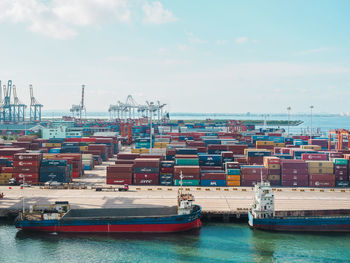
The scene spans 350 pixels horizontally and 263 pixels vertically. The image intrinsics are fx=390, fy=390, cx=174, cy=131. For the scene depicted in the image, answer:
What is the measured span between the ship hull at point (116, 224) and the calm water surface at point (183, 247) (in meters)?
0.81

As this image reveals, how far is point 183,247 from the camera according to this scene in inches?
1411

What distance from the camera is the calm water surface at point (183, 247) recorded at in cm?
3328

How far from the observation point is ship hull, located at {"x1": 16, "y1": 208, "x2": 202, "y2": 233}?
1547 inches

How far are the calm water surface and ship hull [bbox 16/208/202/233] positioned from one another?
810 millimetres

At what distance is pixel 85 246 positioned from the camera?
35875mm

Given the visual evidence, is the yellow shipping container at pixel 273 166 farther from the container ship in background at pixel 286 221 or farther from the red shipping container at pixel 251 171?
the container ship in background at pixel 286 221

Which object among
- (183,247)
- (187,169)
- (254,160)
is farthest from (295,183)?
(183,247)

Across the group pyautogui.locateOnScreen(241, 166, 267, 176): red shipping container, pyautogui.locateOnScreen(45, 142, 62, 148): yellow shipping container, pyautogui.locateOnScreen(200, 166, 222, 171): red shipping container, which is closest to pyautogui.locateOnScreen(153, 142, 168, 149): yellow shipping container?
pyautogui.locateOnScreen(45, 142, 62, 148): yellow shipping container

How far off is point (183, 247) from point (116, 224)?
25.2 ft

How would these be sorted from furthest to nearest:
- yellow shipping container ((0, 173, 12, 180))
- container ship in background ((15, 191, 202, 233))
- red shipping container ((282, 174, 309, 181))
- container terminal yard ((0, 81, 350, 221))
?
yellow shipping container ((0, 173, 12, 180)) → red shipping container ((282, 174, 309, 181)) → container terminal yard ((0, 81, 350, 221)) → container ship in background ((15, 191, 202, 233))

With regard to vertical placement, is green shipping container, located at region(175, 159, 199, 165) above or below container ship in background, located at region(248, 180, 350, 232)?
above

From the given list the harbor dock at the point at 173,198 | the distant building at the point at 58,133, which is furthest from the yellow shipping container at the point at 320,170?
the distant building at the point at 58,133

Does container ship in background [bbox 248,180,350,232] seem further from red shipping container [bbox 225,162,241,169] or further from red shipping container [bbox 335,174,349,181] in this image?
red shipping container [bbox 335,174,349,181]

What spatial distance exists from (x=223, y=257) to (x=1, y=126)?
511 feet
